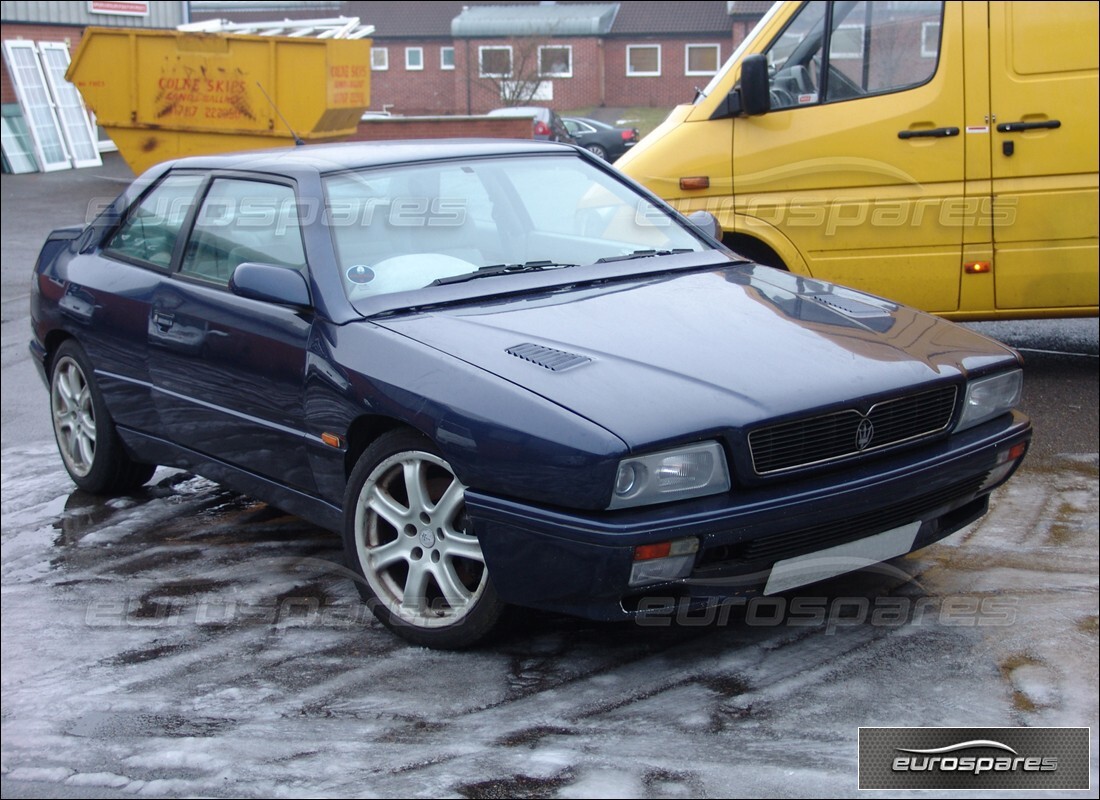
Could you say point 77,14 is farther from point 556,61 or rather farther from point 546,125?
point 556,61

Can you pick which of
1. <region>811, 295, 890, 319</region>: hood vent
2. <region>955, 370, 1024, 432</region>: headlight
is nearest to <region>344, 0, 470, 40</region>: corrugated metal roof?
<region>811, 295, 890, 319</region>: hood vent

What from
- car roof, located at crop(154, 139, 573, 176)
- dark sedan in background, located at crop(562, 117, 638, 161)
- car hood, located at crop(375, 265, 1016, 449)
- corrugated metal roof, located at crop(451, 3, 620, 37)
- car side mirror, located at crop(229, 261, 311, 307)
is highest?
corrugated metal roof, located at crop(451, 3, 620, 37)

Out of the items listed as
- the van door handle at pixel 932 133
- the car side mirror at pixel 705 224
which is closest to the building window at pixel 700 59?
the van door handle at pixel 932 133

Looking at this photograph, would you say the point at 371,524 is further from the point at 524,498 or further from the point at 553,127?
the point at 553,127

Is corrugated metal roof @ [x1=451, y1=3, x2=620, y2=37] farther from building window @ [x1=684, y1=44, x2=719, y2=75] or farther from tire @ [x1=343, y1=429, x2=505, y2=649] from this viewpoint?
tire @ [x1=343, y1=429, x2=505, y2=649]

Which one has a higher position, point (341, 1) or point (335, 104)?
point (341, 1)

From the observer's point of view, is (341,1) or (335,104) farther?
(341,1)

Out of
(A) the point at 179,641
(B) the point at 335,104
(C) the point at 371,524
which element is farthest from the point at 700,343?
(B) the point at 335,104

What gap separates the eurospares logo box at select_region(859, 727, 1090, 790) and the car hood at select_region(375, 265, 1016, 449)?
879 mm

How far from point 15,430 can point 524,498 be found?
483 cm

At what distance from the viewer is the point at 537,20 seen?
52.8 m

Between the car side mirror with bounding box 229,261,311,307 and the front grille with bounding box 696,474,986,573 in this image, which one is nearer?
the front grille with bounding box 696,474,986,573

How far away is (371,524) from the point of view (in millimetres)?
4043

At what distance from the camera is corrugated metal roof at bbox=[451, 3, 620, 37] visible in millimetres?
52000
